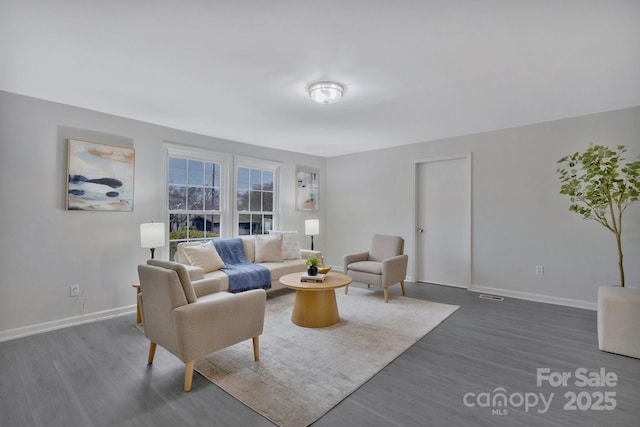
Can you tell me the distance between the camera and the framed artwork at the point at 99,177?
11.0 ft

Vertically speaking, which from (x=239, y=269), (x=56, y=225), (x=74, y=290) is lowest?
(x=74, y=290)

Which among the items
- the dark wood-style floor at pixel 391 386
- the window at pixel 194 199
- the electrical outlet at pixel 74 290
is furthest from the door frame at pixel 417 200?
the electrical outlet at pixel 74 290

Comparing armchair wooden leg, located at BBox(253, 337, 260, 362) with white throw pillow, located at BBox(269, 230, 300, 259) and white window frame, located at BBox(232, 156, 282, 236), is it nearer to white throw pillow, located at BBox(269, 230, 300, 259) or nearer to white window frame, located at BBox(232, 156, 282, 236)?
white throw pillow, located at BBox(269, 230, 300, 259)

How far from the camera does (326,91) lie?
9.43 ft

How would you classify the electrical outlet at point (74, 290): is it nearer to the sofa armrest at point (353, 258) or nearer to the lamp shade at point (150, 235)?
the lamp shade at point (150, 235)

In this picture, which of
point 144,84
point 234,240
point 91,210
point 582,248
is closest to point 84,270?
point 91,210

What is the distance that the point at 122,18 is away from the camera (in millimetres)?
1903

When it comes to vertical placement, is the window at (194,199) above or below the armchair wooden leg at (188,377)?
above

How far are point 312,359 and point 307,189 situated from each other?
4.11 m

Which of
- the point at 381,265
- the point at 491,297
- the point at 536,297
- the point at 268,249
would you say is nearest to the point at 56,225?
the point at 268,249

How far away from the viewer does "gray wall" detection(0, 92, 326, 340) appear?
118 inches

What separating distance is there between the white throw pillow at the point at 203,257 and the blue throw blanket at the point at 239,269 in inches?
5.4

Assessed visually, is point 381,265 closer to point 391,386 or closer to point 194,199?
point 391,386

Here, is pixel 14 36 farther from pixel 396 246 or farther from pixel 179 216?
pixel 396 246
